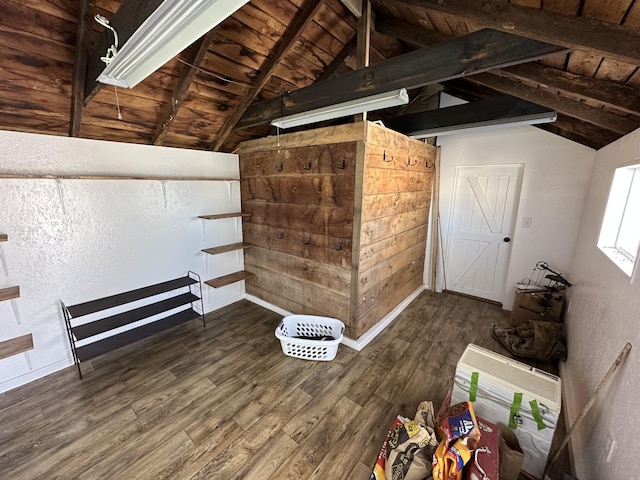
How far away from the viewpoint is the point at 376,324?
2955mm

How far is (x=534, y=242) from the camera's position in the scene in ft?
10.7

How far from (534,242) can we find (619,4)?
294 cm

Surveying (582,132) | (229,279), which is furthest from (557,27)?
(229,279)

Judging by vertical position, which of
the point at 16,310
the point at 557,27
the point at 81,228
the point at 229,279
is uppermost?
the point at 557,27

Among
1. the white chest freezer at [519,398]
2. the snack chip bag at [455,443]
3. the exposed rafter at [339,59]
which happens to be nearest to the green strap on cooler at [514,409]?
the white chest freezer at [519,398]

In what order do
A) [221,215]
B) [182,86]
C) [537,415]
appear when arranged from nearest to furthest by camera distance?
[537,415] < [182,86] < [221,215]

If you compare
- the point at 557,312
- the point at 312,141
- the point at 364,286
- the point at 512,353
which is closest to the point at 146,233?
the point at 312,141

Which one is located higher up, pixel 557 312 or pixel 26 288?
pixel 26 288

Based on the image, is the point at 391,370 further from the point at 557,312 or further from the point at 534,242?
the point at 534,242

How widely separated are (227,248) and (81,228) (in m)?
1.42

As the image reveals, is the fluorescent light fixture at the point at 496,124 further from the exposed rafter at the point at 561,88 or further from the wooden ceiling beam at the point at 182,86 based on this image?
the wooden ceiling beam at the point at 182,86

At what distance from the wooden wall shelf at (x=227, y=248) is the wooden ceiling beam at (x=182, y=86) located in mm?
1347

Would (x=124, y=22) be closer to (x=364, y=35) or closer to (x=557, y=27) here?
(x=364, y=35)

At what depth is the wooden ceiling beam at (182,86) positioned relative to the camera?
1.90 meters
